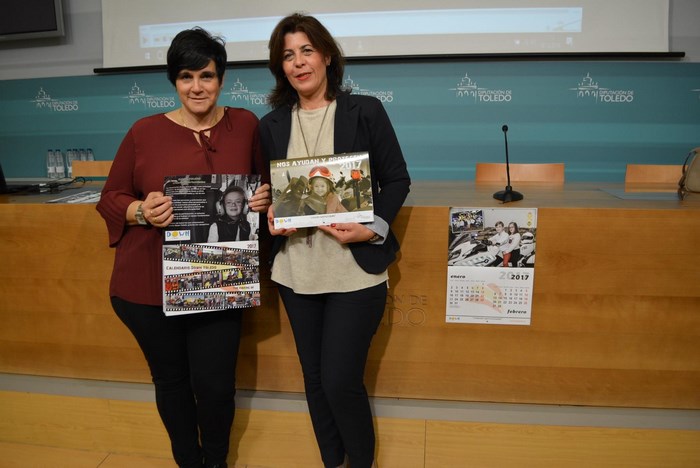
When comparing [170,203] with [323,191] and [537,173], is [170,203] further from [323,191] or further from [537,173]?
[537,173]

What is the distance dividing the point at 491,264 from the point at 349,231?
0.55 m

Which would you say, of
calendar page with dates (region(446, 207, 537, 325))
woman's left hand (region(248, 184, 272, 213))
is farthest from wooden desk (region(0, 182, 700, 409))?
woman's left hand (region(248, 184, 272, 213))

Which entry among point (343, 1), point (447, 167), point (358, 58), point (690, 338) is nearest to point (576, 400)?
point (690, 338)

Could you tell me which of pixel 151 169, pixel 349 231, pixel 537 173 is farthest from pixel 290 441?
pixel 537 173

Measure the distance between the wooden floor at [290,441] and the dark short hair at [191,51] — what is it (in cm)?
114

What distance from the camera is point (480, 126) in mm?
3711

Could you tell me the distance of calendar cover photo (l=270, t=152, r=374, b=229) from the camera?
1.15m

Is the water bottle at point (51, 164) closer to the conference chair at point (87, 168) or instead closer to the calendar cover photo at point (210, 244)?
the conference chair at point (87, 168)

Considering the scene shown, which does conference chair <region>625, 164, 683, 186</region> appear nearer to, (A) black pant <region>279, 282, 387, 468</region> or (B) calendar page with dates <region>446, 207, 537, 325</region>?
(B) calendar page with dates <region>446, 207, 537, 325</region>

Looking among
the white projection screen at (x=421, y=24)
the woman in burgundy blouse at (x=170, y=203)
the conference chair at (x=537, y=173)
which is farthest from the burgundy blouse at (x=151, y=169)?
the white projection screen at (x=421, y=24)

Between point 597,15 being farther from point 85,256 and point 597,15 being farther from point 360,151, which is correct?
point 85,256

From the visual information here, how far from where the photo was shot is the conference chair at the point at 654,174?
88.4 inches

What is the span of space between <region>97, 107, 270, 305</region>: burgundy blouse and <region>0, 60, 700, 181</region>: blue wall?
2679 mm

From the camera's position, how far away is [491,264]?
145cm
